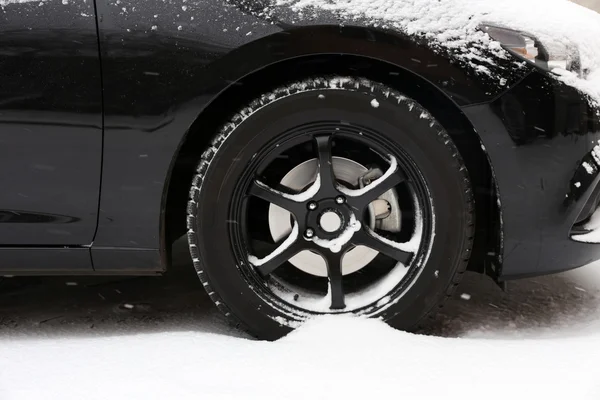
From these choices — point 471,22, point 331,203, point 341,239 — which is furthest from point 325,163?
point 471,22

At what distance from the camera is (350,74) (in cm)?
210

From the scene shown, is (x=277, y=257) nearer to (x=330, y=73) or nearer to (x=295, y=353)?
(x=295, y=353)

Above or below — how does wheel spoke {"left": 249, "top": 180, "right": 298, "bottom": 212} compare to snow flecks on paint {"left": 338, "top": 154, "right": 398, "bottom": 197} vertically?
below

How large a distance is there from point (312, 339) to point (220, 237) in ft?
1.43

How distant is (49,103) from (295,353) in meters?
1.07

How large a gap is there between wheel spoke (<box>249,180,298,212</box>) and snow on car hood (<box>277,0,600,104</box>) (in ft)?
1.85

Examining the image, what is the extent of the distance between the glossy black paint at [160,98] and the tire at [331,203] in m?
0.12

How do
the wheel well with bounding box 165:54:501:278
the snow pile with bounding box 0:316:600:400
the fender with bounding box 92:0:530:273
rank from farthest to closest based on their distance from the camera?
the wheel well with bounding box 165:54:501:278, the fender with bounding box 92:0:530:273, the snow pile with bounding box 0:316:600:400

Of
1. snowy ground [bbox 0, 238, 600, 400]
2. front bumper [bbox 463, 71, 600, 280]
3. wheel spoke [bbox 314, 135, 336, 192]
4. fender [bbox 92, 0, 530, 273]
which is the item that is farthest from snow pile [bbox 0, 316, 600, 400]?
fender [bbox 92, 0, 530, 273]

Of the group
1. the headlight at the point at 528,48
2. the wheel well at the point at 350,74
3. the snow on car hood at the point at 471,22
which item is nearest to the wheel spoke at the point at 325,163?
the wheel well at the point at 350,74

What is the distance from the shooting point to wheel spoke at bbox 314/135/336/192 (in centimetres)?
208

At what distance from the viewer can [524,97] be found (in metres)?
1.98

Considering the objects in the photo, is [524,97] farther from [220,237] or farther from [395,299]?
[220,237]

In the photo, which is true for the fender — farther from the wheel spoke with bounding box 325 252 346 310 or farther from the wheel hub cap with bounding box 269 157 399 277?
the wheel spoke with bounding box 325 252 346 310
